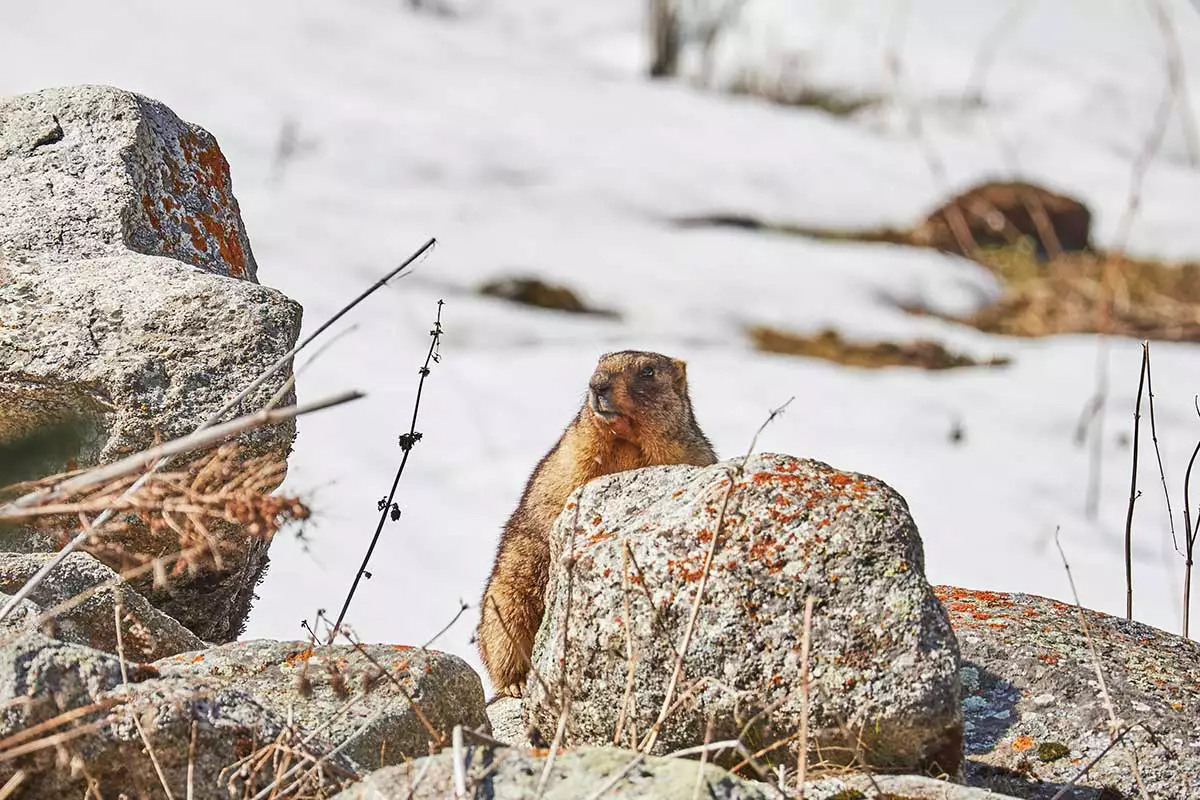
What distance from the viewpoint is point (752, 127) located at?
21047 millimetres

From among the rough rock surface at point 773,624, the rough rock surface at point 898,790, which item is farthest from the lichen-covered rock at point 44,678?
the rough rock surface at point 898,790

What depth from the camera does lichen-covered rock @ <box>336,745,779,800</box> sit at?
2.98 metres

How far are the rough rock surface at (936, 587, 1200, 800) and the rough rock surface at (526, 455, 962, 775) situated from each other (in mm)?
643

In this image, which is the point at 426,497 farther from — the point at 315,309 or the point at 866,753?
the point at 866,753

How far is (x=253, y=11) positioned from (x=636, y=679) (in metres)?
18.7

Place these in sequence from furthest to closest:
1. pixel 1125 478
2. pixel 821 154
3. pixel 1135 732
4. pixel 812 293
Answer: pixel 821 154 → pixel 812 293 → pixel 1125 478 → pixel 1135 732

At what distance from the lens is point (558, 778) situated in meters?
3.04

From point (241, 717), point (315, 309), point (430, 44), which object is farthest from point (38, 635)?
point (430, 44)

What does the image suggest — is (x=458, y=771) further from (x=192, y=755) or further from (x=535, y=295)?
(x=535, y=295)

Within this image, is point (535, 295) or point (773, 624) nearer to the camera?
point (773, 624)

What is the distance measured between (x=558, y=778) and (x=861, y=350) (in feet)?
40.0

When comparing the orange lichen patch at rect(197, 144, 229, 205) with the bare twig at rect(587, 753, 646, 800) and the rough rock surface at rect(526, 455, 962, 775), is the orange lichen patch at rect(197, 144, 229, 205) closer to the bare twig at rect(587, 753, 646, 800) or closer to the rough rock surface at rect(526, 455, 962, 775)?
the rough rock surface at rect(526, 455, 962, 775)

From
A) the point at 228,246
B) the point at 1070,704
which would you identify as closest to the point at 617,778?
the point at 1070,704

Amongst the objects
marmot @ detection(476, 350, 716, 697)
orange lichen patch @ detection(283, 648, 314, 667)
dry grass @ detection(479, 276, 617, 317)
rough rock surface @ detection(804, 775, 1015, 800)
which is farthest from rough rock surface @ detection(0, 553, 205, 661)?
dry grass @ detection(479, 276, 617, 317)
